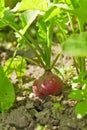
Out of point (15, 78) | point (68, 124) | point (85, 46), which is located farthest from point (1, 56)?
point (85, 46)

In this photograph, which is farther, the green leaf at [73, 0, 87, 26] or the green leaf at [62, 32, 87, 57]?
the green leaf at [73, 0, 87, 26]

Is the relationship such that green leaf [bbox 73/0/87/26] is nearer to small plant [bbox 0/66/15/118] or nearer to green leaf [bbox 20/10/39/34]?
green leaf [bbox 20/10/39/34]

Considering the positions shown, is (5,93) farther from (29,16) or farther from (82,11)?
(82,11)

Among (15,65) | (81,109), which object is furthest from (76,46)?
(15,65)

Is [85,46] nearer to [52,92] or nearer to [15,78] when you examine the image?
[52,92]

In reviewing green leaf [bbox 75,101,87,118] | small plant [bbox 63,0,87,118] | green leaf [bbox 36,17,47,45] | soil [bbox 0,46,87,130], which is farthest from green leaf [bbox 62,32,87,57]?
green leaf [bbox 36,17,47,45]

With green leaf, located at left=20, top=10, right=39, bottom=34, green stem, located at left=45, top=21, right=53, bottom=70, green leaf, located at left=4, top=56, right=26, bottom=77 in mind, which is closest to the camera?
green leaf, located at left=20, top=10, right=39, bottom=34
